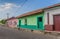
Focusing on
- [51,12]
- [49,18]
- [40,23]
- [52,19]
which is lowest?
[40,23]

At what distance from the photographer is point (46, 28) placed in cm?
2112

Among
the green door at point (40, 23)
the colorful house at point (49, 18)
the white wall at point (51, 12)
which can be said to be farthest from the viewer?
the green door at point (40, 23)

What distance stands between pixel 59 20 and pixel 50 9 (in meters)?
1.94

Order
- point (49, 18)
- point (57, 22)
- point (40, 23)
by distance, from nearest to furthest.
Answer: point (57, 22)
point (49, 18)
point (40, 23)

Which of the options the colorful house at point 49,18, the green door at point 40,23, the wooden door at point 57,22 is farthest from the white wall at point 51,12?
the green door at point 40,23

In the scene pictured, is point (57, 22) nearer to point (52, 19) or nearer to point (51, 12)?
point (52, 19)

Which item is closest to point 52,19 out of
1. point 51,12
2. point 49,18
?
point 49,18

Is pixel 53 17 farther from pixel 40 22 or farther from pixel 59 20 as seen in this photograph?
pixel 40 22

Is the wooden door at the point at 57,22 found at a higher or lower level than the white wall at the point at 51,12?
lower

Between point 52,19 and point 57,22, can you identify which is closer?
point 57,22

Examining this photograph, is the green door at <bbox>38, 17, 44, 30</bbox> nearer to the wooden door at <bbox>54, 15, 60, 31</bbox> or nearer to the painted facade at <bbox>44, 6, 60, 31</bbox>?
the painted facade at <bbox>44, 6, 60, 31</bbox>

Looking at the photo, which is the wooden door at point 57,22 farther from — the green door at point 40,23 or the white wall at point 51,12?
Result: the green door at point 40,23

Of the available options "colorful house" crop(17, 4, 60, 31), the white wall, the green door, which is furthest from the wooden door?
the green door

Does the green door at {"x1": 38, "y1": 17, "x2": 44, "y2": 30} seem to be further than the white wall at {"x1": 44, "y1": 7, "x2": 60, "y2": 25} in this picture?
Yes
